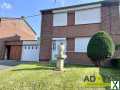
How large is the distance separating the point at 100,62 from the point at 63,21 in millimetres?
8869

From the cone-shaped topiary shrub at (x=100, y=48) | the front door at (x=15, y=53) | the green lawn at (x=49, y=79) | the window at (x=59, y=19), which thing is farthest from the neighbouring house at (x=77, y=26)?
the green lawn at (x=49, y=79)

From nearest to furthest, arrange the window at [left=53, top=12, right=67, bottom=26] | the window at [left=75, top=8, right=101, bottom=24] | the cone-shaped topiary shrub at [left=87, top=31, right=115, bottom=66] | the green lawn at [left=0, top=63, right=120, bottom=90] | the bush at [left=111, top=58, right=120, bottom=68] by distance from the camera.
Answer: the green lawn at [left=0, top=63, right=120, bottom=90]
the cone-shaped topiary shrub at [left=87, top=31, right=115, bottom=66]
the bush at [left=111, top=58, right=120, bottom=68]
the window at [left=75, top=8, right=101, bottom=24]
the window at [left=53, top=12, right=67, bottom=26]

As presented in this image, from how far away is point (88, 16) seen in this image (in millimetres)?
29219

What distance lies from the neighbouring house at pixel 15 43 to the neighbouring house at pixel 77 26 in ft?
12.7

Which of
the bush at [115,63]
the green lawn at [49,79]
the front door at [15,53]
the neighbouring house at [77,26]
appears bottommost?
the green lawn at [49,79]

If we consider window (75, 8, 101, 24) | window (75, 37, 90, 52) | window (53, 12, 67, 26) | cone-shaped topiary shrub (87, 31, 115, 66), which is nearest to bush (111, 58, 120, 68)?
cone-shaped topiary shrub (87, 31, 115, 66)

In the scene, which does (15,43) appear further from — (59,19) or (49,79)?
(49,79)

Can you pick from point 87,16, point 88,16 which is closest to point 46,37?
point 87,16

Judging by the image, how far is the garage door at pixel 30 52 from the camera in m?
34.8

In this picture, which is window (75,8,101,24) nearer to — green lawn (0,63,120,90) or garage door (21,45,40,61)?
garage door (21,45,40,61)

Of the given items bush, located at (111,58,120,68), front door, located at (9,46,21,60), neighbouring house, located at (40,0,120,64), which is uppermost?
neighbouring house, located at (40,0,120,64)

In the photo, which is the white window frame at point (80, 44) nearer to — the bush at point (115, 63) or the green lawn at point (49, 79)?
the bush at point (115, 63)

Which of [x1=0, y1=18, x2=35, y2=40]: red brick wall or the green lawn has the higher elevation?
[x1=0, y1=18, x2=35, y2=40]: red brick wall

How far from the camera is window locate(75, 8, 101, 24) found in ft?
94.1
